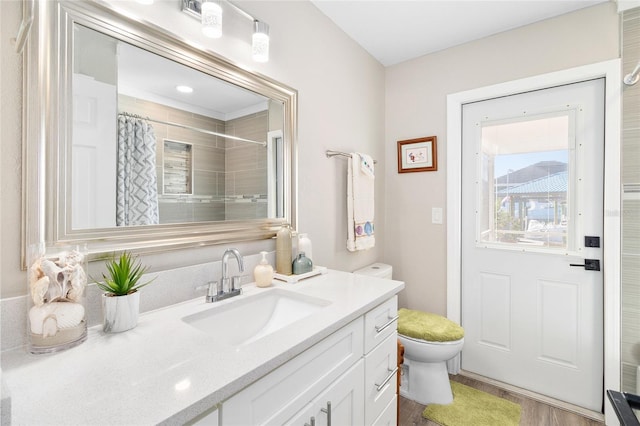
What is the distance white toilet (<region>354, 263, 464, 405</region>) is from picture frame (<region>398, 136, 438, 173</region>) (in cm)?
113

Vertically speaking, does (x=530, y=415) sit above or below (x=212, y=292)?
below

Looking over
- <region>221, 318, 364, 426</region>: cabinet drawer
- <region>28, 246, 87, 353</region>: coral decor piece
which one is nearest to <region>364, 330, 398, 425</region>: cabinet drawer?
<region>221, 318, 364, 426</region>: cabinet drawer

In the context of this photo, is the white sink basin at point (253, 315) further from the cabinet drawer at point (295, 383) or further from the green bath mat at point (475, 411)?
the green bath mat at point (475, 411)

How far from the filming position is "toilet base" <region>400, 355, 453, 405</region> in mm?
1876

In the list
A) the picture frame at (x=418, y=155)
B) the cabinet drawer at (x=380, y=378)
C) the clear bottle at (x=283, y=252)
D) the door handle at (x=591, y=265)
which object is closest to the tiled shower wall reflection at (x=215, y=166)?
the clear bottle at (x=283, y=252)

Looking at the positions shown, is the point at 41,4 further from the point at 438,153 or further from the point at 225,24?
the point at 438,153

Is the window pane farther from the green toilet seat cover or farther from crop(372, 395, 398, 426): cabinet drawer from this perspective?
crop(372, 395, 398, 426): cabinet drawer

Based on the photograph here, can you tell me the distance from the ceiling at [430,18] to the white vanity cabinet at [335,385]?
171cm

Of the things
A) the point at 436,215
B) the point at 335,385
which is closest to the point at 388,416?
the point at 335,385

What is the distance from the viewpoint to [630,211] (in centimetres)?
166

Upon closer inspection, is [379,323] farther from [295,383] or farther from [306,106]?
[306,106]

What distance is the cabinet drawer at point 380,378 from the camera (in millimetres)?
1136

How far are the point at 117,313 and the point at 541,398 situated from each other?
2461mm

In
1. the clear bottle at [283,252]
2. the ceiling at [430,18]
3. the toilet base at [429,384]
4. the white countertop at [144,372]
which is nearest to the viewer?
the white countertop at [144,372]
